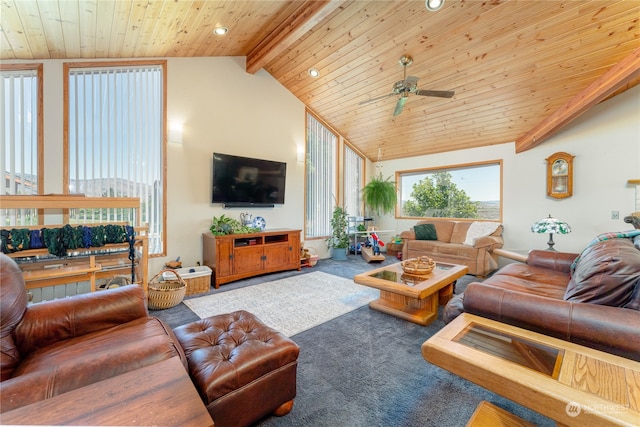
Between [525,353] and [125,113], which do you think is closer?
[525,353]

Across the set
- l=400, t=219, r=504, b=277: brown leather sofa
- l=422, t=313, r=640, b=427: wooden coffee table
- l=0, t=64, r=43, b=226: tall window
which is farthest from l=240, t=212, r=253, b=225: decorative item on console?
l=422, t=313, r=640, b=427: wooden coffee table

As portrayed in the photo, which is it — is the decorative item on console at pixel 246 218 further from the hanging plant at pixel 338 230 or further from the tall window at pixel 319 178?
the hanging plant at pixel 338 230

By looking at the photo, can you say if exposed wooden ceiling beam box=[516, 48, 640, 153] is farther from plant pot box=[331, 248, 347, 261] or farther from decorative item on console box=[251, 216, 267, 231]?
decorative item on console box=[251, 216, 267, 231]

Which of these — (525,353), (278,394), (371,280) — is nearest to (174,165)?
(371,280)

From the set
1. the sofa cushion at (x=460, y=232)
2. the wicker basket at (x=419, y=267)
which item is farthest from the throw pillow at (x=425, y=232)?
the wicker basket at (x=419, y=267)

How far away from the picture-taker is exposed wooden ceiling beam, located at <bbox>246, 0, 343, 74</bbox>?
2.84 metres

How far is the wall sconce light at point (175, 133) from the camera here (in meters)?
3.55

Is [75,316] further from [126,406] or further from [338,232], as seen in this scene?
[338,232]

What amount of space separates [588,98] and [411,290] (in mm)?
3523

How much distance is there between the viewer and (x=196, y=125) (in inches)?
150

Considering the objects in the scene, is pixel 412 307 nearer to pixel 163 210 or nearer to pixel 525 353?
pixel 525 353

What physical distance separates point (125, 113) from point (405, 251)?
4.93 meters

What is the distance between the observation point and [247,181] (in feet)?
13.8

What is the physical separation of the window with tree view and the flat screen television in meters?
3.20
